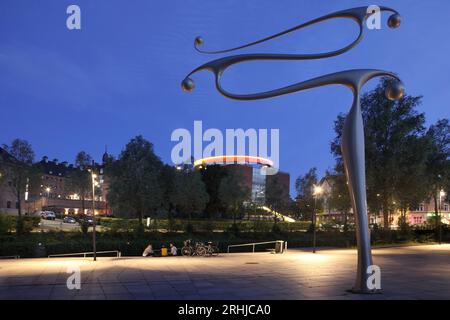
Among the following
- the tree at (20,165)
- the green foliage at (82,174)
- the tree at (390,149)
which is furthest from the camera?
the green foliage at (82,174)

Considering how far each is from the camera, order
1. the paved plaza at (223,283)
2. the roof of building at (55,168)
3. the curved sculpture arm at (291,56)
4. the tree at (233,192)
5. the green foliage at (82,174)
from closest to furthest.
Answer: the paved plaza at (223,283), the curved sculpture arm at (291,56), the tree at (233,192), the green foliage at (82,174), the roof of building at (55,168)

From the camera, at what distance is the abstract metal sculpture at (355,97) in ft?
44.0

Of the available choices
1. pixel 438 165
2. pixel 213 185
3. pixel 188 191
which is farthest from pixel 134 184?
pixel 213 185

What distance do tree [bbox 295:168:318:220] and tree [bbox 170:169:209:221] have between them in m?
26.4

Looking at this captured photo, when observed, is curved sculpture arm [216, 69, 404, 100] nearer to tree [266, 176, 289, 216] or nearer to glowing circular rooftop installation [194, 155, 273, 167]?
tree [266, 176, 289, 216]

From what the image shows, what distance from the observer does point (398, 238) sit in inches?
1797

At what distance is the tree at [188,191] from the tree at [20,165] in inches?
741

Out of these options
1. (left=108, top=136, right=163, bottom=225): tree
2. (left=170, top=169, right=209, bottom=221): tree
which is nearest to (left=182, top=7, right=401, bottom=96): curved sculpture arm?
(left=108, top=136, right=163, bottom=225): tree

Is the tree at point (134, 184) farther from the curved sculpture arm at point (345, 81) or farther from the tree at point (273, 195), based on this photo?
the curved sculpture arm at point (345, 81)

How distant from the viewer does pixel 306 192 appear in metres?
86.4

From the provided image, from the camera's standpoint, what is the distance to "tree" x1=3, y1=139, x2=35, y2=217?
2302 inches

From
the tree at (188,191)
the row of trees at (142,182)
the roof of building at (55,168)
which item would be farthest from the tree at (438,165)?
the roof of building at (55,168)
